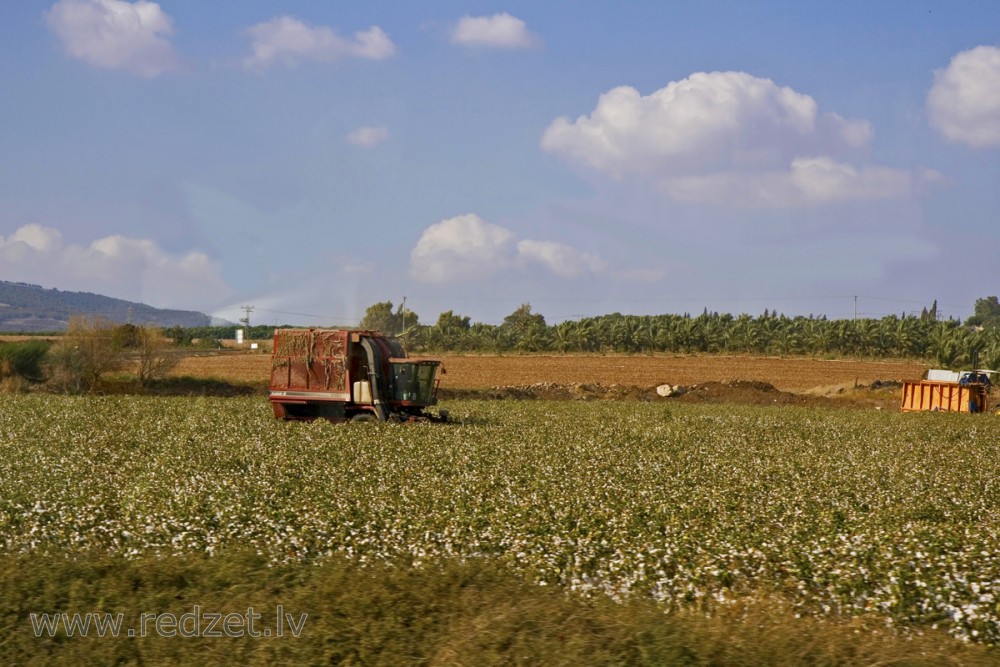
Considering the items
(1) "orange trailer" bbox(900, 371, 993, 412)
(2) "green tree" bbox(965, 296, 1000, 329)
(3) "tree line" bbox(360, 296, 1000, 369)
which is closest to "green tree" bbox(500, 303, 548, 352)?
(3) "tree line" bbox(360, 296, 1000, 369)

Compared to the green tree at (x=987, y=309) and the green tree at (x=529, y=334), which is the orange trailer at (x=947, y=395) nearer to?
the green tree at (x=529, y=334)

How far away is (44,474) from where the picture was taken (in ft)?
47.4

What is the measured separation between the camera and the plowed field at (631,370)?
51969mm

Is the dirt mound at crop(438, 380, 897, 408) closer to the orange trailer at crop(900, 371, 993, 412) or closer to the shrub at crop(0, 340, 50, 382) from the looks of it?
the orange trailer at crop(900, 371, 993, 412)

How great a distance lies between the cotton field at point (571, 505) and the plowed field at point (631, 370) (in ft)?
84.5

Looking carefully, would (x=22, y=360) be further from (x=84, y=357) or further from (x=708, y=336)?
(x=708, y=336)

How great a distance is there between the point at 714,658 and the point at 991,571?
3469 millimetres

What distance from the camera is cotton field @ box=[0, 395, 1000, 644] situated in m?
8.84

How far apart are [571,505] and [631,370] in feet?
157

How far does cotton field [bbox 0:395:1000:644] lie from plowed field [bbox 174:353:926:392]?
84.5ft

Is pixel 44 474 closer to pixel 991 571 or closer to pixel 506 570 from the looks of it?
pixel 506 570

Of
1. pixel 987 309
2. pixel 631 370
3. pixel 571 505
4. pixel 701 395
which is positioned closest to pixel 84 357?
pixel 701 395

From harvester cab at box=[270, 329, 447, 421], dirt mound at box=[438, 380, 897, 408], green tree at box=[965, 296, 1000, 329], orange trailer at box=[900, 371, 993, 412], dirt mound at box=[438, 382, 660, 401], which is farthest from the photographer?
green tree at box=[965, 296, 1000, 329]

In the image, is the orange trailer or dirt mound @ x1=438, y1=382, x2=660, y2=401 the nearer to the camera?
the orange trailer
